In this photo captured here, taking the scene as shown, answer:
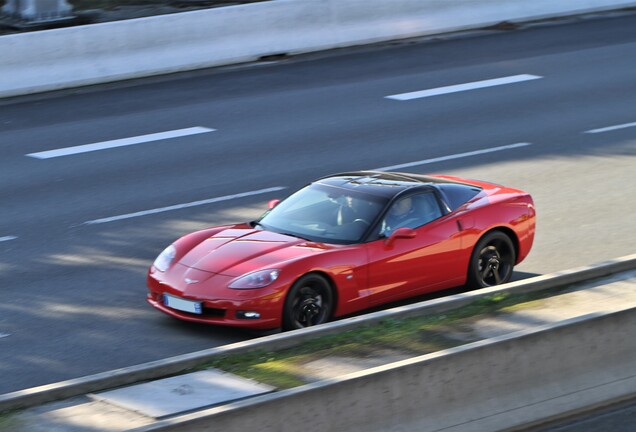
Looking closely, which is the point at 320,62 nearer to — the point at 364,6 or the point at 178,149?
the point at 364,6

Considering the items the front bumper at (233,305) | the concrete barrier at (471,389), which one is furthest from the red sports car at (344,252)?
the concrete barrier at (471,389)

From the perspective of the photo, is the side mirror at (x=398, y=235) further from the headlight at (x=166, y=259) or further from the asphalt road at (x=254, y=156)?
the headlight at (x=166, y=259)

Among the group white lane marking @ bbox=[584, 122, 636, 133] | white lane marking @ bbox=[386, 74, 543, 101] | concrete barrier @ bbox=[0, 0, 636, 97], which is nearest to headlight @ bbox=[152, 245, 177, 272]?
white lane marking @ bbox=[584, 122, 636, 133]

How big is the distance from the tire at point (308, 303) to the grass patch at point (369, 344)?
93 centimetres

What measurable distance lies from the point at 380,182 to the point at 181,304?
2.41 metres

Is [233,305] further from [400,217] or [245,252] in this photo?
[400,217]

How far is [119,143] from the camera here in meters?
16.5

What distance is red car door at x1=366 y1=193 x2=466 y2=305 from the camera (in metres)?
10.0

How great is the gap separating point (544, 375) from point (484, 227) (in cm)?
336

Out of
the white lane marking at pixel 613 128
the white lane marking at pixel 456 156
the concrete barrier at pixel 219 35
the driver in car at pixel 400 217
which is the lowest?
the white lane marking at pixel 456 156

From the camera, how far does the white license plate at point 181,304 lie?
9.49 metres

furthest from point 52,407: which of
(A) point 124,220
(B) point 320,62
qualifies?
(B) point 320,62

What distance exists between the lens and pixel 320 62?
858 inches

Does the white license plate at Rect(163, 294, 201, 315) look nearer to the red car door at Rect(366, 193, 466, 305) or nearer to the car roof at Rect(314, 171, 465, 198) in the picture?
the red car door at Rect(366, 193, 466, 305)
